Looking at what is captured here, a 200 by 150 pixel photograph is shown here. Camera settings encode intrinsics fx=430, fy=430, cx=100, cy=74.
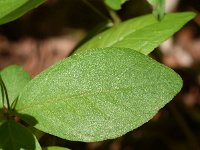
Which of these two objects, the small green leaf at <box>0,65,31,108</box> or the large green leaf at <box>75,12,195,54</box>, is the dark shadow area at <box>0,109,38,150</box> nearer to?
the small green leaf at <box>0,65,31,108</box>

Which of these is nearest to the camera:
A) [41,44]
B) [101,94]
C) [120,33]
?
[101,94]

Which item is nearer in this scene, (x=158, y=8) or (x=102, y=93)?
(x=102, y=93)

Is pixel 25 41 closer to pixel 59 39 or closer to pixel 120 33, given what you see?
pixel 59 39

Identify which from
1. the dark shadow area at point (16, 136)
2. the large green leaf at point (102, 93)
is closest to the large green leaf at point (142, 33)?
the large green leaf at point (102, 93)

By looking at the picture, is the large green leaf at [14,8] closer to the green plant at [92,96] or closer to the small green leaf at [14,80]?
the green plant at [92,96]

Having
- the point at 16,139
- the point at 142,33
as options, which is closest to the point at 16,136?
the point at 16,139

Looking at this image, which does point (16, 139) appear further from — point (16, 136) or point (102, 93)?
point (102, 93)

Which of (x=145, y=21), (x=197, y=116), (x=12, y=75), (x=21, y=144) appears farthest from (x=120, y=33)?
(x=197, y=116)
